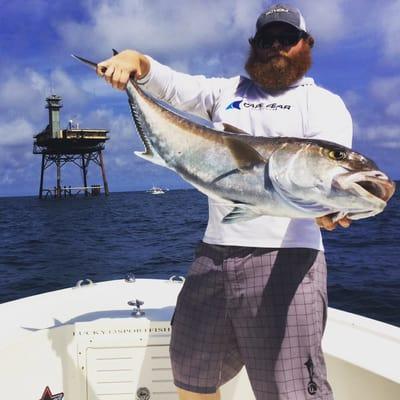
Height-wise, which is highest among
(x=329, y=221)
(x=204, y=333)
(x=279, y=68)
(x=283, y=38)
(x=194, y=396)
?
(x=283, y=38)

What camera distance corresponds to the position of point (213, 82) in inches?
106

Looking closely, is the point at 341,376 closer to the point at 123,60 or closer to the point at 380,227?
the point at 123,60

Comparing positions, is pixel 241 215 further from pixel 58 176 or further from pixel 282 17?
pixel 58 176

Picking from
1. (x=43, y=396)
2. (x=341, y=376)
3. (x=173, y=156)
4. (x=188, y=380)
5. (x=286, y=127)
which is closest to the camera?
(x=173, y=156)

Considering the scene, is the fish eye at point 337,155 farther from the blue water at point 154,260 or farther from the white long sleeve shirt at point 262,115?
the blue water at point 154,260

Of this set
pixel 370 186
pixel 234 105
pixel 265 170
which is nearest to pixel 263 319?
pixel 265 170

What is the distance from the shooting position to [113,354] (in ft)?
11.6

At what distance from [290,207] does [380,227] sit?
65.5 feet

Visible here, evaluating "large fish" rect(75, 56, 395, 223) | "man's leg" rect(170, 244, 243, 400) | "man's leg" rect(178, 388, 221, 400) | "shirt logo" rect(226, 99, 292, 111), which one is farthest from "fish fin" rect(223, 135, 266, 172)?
"man's leg" rect(178, 388, 221, 400)

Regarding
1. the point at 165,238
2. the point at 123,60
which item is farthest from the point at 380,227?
the point at 123,60

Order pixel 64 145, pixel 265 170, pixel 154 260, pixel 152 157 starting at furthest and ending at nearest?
pixel 64 145
pixel 154 260
pixel 152 157
pixel 265 170

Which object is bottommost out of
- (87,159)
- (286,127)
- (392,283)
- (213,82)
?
(392,283)

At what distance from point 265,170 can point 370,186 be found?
0.38m

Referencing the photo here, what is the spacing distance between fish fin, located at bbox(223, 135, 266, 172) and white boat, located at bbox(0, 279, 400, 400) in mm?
1868
